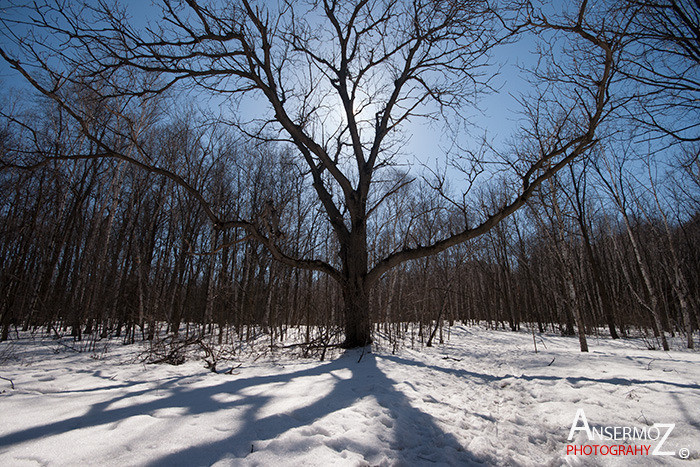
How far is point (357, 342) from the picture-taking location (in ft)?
22.5

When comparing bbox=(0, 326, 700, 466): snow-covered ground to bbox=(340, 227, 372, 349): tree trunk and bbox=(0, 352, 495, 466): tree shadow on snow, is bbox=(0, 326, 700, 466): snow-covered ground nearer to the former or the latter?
bbox=(0, 352, 495, 466): tree shadow on snow

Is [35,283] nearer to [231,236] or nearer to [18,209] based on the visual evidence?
[18,209]

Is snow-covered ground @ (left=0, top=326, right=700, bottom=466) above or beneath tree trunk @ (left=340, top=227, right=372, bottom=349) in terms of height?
beneath

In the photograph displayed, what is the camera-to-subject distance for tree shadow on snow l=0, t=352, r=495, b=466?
76.0 inches

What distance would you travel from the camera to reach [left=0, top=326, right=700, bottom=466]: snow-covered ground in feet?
6.15

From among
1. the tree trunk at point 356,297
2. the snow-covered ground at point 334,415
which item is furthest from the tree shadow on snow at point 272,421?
the tree trunk at point 356,297

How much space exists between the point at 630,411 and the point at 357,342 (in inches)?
190

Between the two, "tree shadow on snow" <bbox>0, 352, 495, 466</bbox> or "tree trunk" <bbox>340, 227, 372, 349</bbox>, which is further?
"tree trunk" <bbox>340, 227, 372, 349</bbox>

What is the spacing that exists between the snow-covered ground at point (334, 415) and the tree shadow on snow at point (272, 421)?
13mm

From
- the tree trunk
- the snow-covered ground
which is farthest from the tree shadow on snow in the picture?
the tree trunk

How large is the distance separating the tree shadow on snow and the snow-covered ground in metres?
0.01

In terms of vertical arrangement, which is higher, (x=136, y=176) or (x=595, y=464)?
(x=136, y=176)

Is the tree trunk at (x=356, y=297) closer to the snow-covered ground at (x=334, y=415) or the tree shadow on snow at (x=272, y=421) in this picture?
the snow-covered ground at (x=334, y=415)

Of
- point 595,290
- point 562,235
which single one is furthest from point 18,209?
point 595,290
